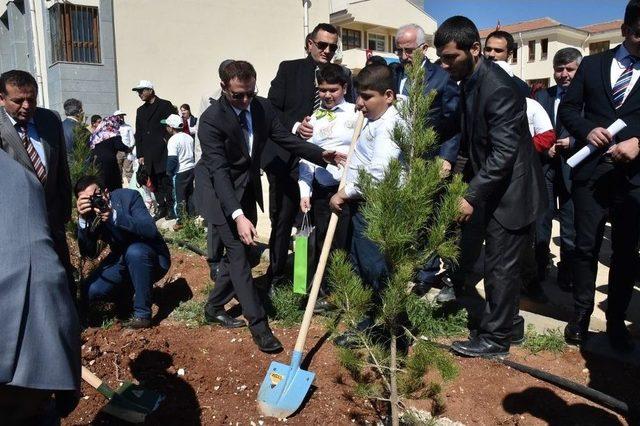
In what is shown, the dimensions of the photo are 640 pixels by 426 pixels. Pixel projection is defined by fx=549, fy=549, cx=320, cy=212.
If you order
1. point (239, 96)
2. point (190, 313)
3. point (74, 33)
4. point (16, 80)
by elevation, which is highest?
point (74, 33)

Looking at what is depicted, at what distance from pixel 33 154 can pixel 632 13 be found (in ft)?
12.5

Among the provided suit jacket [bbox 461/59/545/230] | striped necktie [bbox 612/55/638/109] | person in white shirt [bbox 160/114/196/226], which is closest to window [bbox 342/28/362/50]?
person in white shirt [bbox 160/114/196/226]

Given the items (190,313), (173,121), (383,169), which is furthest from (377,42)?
(383,169)

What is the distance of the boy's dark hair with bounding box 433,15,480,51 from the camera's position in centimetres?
306

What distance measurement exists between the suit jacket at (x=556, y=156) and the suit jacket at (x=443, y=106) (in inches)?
42.0

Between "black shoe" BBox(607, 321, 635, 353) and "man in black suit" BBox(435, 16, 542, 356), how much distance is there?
58cm

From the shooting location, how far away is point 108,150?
727 centimetres

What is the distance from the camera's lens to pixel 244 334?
399cm

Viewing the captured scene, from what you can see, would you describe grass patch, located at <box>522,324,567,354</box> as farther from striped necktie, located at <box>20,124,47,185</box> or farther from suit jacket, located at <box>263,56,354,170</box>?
striped necktie, located at <box>20,124,47,185</box>

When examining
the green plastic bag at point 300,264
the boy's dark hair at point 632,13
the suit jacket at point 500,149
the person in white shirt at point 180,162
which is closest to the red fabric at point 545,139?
the suit jacket at point 500,149

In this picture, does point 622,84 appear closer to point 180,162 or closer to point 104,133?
point 180,162

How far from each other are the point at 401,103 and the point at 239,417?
187 centimetres

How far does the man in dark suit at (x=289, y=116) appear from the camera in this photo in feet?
14.9

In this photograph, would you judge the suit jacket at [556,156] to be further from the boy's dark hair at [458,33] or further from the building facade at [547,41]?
the building facade at [547,41]
